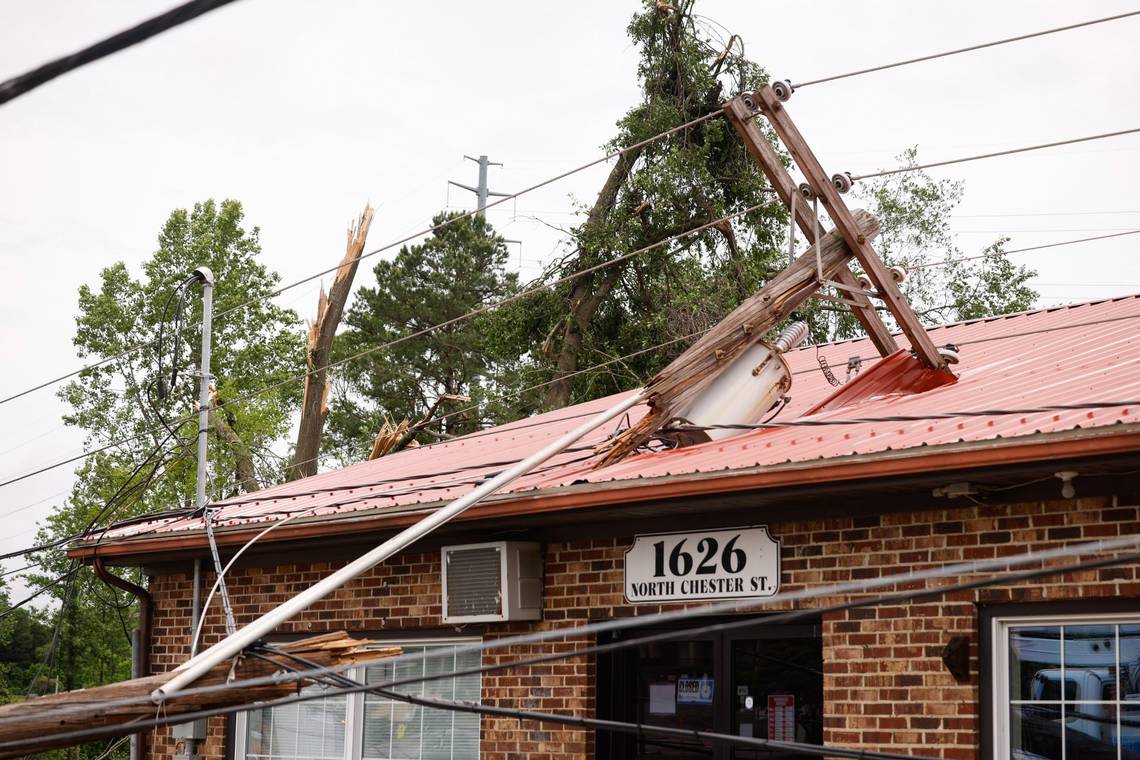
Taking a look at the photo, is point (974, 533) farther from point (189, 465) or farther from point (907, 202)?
point (189, 465)

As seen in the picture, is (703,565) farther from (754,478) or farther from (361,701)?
(361,701)

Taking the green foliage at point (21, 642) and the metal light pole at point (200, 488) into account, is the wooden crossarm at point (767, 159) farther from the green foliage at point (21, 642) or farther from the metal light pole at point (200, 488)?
the green foliage at point (21, 642)

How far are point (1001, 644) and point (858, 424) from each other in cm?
177

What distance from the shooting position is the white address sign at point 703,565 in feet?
26.7

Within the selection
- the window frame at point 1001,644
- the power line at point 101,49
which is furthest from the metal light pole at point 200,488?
the power line at point 101,49

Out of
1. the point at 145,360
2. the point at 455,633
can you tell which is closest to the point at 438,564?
the point at 455,633

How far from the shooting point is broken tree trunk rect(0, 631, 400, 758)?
5.46 meters

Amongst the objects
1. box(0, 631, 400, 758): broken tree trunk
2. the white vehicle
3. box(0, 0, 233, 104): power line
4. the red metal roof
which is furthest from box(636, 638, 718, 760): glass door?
box(0, 0, 233, 104): power line

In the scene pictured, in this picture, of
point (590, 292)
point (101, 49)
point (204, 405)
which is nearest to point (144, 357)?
point (590, 292)

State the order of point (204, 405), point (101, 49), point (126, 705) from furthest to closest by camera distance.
Result: point (204, 405) → point (126, 705) → point (101, 49)

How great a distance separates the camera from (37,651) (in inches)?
1629

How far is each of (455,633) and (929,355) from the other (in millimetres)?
3883

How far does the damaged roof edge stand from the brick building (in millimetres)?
14

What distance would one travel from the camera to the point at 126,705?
5.53m
